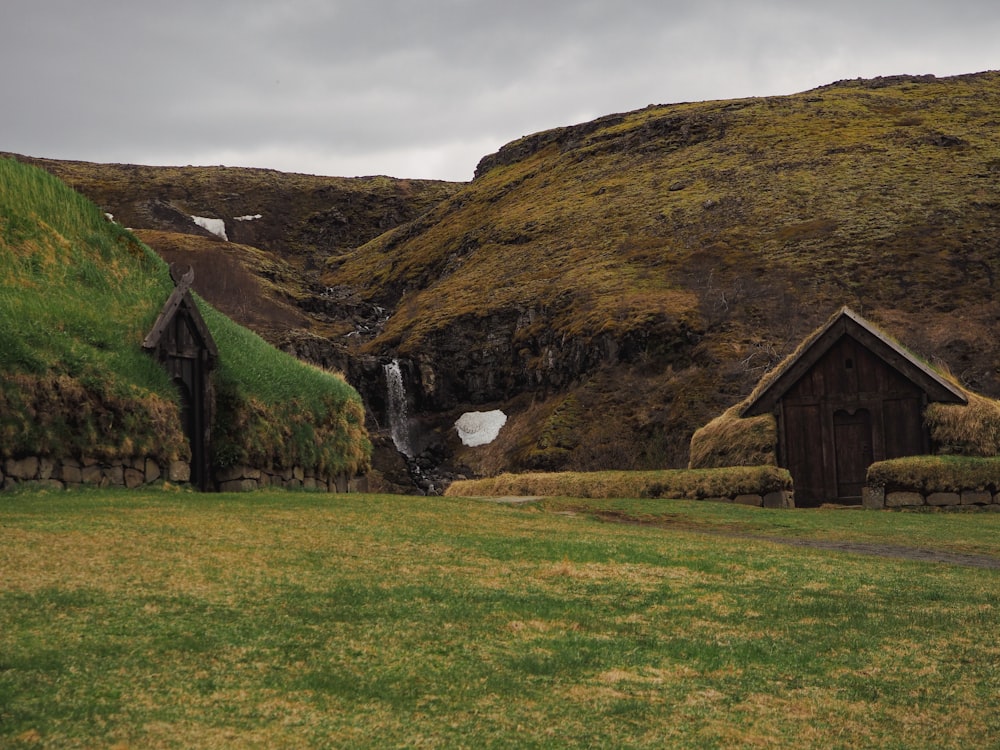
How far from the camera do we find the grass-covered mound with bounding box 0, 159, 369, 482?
2188 centimetres

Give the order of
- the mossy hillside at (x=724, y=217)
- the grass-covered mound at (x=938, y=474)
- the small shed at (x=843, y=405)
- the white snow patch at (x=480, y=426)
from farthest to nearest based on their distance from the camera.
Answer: the mossy hillside at (x=724, y=217) → the white snow patch at (x=480, y=426) → the small shed at (x=843, y=405) → the grass-covered mound at (x=938, y=474)

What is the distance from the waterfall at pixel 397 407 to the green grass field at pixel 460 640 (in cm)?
5781

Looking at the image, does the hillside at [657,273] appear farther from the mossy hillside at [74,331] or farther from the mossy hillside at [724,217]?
the mossy hillside at [74,331]

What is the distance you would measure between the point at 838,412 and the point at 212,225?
395ft

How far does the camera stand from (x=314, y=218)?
15588 cm

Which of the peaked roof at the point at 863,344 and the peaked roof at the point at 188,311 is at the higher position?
the peaked roof at the point at 188,311

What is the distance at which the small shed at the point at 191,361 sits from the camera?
1024 inches

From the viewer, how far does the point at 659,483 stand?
1276 inches

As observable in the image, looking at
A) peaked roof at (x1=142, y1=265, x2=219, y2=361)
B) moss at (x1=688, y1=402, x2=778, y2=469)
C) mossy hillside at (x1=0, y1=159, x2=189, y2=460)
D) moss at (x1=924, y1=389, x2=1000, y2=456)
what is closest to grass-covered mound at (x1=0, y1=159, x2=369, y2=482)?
mossy hillside at (x1=0, y1=159, x2=189, y2=460)

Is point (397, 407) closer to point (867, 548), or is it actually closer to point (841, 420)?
point (841, 420)

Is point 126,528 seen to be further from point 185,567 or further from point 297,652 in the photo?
point 297,652

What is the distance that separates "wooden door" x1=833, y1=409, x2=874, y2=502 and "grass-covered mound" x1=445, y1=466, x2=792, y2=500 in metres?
5.15

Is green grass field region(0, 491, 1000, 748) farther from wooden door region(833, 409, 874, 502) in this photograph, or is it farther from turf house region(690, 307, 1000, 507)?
wooden door region(833, 409, 874, 502)

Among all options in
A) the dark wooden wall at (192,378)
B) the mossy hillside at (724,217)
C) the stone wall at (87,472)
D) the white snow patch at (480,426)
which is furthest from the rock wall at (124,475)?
the mossy hillside at (724,217)
